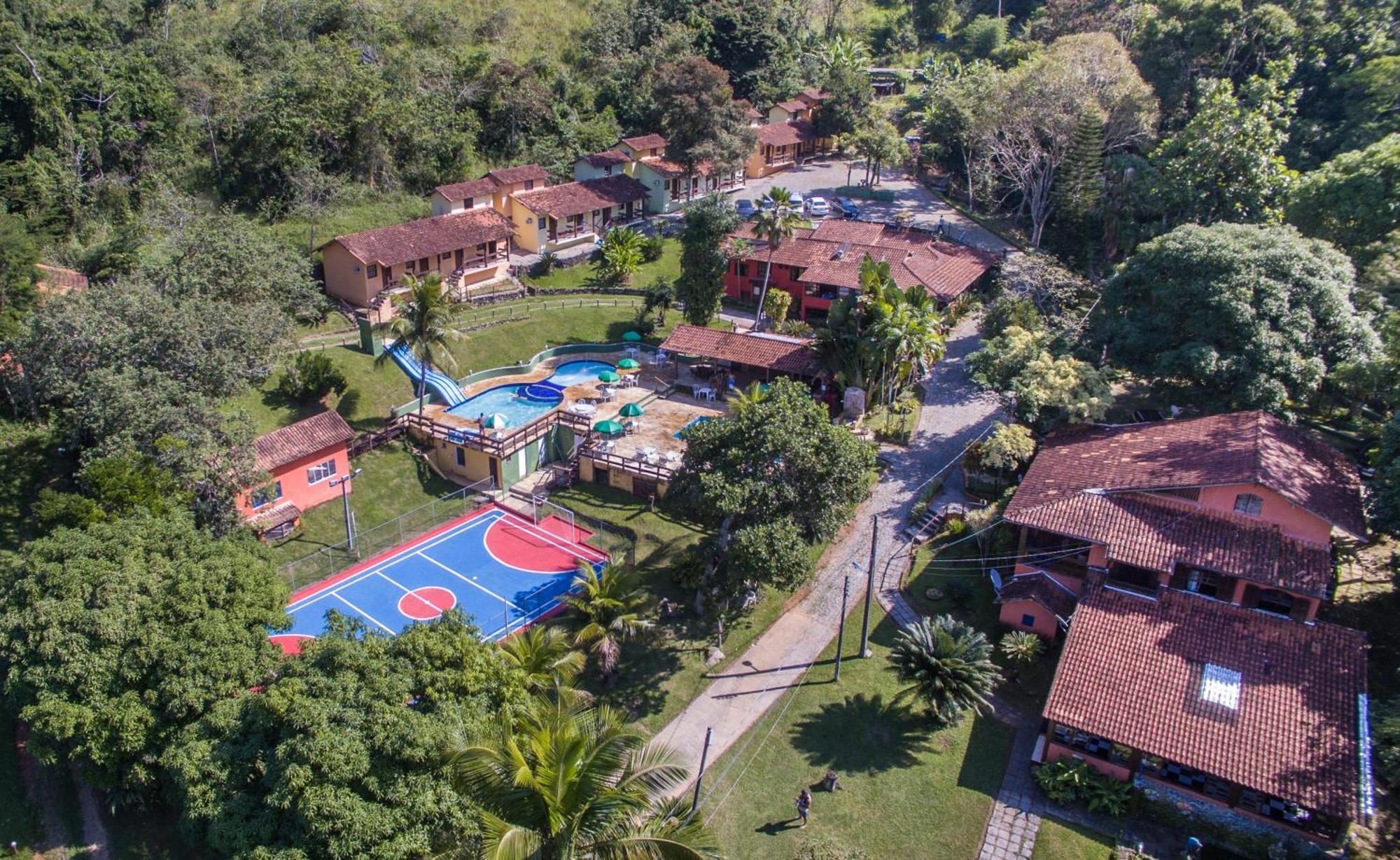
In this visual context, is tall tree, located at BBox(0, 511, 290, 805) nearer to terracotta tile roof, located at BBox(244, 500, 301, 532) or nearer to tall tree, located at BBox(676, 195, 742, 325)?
terracotta tile roof, located at BBox(244, 500, 301, 532)

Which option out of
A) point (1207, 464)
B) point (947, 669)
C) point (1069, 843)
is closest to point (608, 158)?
point (1207, 464)

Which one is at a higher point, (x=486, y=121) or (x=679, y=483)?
(x=486, y=121)

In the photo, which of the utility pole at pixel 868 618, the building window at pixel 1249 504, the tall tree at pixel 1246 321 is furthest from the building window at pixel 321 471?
the tall tree at pixel 1246 321

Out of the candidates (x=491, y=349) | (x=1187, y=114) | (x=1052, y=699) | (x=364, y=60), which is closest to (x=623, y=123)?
(x=364, y=60)

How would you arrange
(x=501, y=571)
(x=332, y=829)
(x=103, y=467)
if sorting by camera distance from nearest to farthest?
(x=332, y=829) → (x=103, y=467) → (x=501, y=571)

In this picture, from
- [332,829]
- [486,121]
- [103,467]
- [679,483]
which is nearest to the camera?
[332,829]

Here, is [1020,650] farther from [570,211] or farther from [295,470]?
[570,211]

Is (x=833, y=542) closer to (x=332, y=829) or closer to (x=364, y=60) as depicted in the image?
(x=332, y=829)
